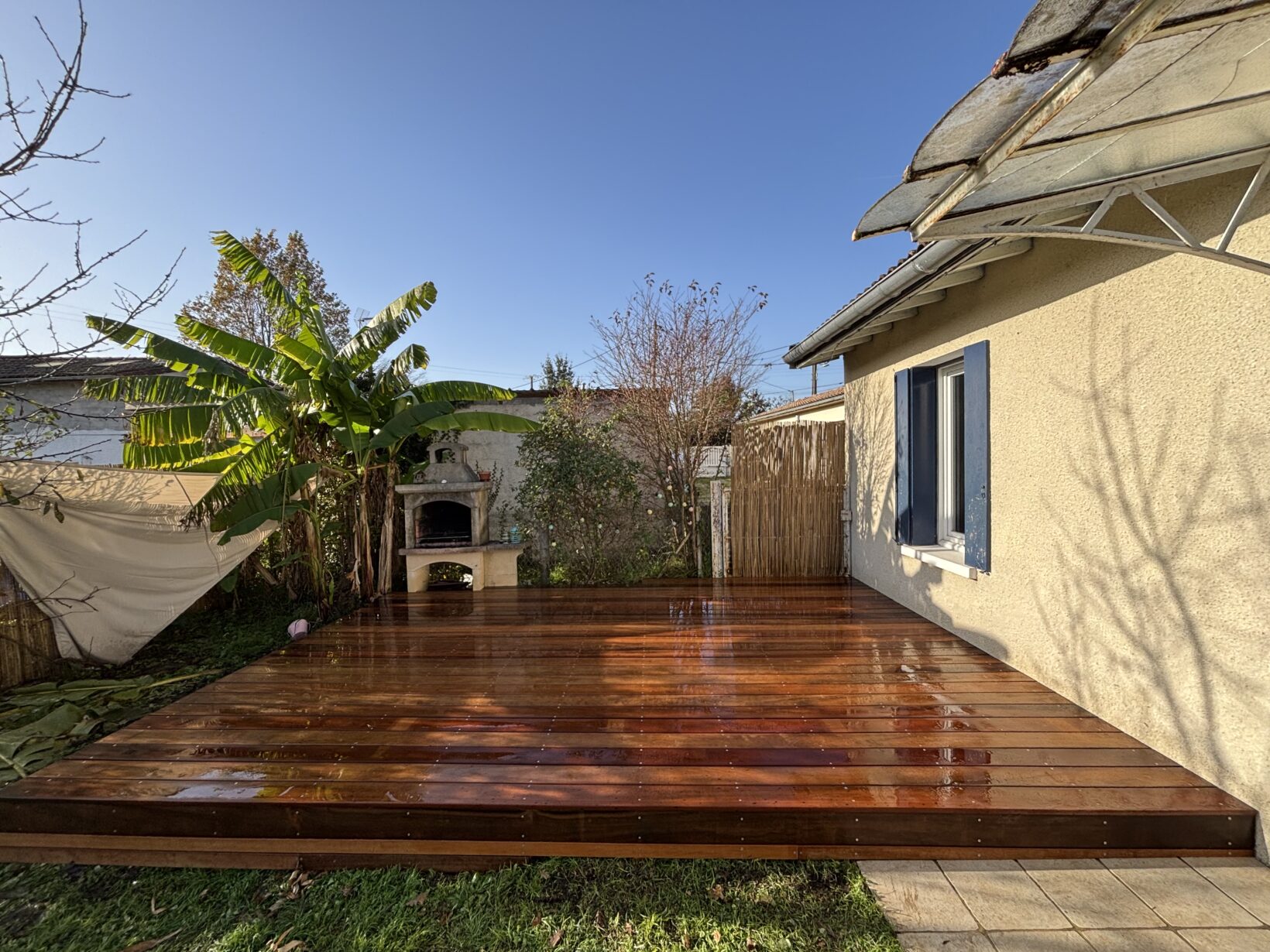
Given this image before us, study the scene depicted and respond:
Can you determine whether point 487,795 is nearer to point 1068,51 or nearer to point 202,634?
point 1068,51

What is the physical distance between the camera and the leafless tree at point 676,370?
852 cm

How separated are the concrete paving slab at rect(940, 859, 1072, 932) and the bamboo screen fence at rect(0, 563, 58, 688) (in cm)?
695

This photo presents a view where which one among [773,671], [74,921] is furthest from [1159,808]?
[74,921]

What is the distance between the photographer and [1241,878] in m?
Answer: 2.25

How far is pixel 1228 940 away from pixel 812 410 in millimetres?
10714

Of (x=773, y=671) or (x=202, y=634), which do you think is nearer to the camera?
(x=773, y=671)

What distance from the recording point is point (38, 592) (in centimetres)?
467

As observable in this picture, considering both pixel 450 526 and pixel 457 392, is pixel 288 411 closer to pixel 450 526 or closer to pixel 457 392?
pixel 457 392

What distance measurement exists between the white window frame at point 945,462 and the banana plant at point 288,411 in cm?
485

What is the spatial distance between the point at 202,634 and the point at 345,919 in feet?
17.6

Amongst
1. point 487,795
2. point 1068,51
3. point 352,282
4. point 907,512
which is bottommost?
point 487,795

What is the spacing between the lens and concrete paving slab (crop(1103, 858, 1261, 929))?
2.04 meters

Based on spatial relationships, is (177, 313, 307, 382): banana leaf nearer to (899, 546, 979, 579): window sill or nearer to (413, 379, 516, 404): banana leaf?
(413, 379, 516, 404): banana leaf

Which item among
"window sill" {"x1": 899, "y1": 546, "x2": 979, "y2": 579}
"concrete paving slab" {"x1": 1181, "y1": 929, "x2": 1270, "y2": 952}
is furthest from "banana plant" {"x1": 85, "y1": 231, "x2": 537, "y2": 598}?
"concrete paving slab" {"x1": 1181, "y1": 929, "x2": 1270, "y2": 952}
